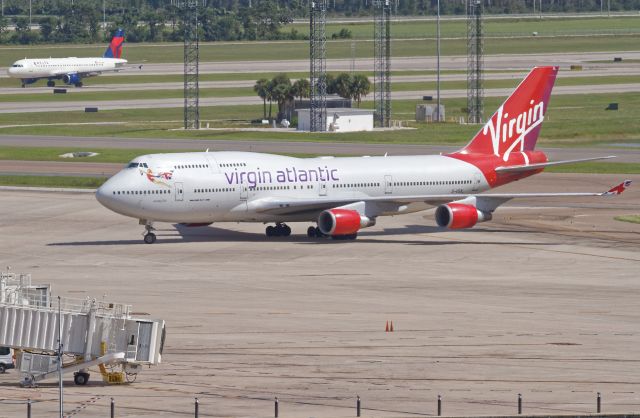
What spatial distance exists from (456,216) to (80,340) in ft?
118

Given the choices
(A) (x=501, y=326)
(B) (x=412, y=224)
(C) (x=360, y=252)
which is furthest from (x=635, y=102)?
(A) (x=501, y=326)

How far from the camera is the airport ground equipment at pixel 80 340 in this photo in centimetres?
4438

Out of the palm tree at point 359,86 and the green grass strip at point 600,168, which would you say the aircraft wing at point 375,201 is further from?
the palm tree at point 359,86

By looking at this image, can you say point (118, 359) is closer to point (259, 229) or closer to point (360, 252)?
point (360, 252)

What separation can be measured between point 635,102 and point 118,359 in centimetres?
13542

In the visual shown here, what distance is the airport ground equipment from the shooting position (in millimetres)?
44375

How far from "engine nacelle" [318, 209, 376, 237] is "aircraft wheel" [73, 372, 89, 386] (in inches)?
1258

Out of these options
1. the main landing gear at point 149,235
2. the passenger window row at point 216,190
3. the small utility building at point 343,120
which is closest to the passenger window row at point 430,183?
the passenger window row at point 216,190

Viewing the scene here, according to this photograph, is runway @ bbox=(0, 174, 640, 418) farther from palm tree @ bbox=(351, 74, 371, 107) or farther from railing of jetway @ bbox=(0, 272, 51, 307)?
palm tree @ bbox=(351, 74, 371, 107)

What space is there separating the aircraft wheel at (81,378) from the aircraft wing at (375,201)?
105 feet

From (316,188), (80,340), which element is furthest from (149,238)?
(80,340)

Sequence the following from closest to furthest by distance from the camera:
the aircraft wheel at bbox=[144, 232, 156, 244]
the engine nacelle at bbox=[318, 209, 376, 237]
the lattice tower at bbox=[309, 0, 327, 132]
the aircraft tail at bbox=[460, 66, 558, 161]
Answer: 1. the engine nacelle at bbox=[318, 209, 376, 237]
2. the aircraft wheel at bbox=[144, 232, 156, 244]
3. the aircraft tail at bbox=[460, 66, 558, 161]
4. the lattice tower at bbox=[309, 0, 327, 132]

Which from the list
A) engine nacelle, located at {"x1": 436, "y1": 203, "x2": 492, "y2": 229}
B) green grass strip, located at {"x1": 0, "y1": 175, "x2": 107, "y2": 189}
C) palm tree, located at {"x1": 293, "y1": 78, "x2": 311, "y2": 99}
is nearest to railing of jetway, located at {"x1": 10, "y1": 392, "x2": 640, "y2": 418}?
engine nacelle, located at {"x1": 436, "y1": 203, "x2": 492, "y2": 229}

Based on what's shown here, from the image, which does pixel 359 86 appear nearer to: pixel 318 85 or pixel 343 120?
pixel 318 85
